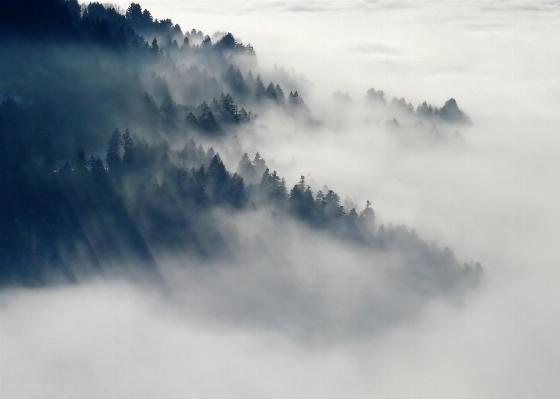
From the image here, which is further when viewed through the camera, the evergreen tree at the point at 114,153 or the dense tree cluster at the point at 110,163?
the evergreen tree at the point at 114,153

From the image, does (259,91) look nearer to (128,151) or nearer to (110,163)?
(128,151)

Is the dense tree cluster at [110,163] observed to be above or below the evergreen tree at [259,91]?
below

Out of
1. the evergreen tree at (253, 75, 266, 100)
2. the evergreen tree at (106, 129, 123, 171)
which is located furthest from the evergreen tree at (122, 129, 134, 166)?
the evergreen tree at (253, 75, 266, 100)

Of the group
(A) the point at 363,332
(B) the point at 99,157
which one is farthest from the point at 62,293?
(A) the point at 363,332

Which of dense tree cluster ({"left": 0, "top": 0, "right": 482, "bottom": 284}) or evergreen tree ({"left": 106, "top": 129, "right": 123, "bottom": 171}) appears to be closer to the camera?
dense tree cluster ({"left": 0, "top": 0, "right": 482, "bottom": 284})

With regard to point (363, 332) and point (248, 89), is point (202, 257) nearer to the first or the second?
point (363, 332)

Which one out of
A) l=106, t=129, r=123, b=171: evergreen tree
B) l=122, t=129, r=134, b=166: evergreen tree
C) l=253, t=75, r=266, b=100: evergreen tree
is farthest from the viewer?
l=253, t=75, r=266, b=100: evergreen tree

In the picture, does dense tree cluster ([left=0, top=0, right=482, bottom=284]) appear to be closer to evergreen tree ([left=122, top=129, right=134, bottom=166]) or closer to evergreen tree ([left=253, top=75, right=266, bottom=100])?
evergreen tree ([left=122, top=129, right=134, bottom=166])

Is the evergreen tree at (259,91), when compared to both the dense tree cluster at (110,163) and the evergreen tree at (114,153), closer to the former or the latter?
the dense tree cluster at (110,163)

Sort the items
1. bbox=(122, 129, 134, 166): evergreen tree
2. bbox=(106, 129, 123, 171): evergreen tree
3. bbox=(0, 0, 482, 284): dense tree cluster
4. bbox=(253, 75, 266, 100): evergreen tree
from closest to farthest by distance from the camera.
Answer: bbox=(0, 0, 482, 284): dense tree cluster, bbox=(106, 129, 123, 171): evergreen tree, bbox=(122, 129, 134, 166): evergreen tree, bbox=(253, 75, 266, 100): evergreen tree

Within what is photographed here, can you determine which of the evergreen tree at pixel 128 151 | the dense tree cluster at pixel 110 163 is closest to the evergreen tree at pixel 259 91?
the dense tree cluster at pixel 110 163

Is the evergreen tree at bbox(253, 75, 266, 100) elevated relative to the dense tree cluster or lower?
elevated
